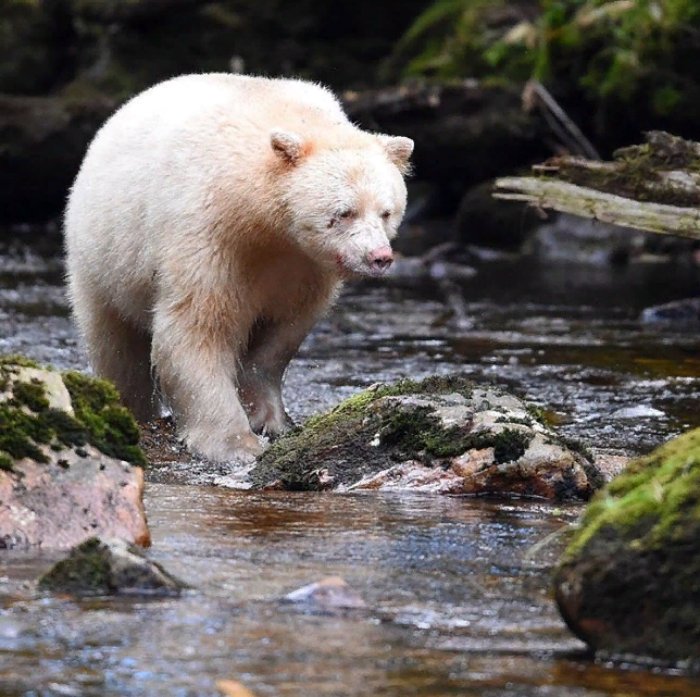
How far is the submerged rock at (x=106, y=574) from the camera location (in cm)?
430

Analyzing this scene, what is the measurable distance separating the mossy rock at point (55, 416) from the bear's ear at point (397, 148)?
2.52 meters

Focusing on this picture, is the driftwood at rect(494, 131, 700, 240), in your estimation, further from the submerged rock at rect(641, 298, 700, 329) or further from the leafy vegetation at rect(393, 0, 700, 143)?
the leafy vegetation at rect(393, 0, 700, 143)

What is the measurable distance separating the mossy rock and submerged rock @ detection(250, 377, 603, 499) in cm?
124

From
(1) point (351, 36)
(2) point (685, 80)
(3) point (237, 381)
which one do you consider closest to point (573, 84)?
(2) point (685, 80)

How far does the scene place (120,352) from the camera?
8805 mm

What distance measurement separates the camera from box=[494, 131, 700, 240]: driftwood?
874cm

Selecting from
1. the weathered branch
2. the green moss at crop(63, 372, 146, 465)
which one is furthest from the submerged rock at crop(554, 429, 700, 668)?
the weathered branch

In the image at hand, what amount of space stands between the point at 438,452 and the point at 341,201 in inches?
55.2

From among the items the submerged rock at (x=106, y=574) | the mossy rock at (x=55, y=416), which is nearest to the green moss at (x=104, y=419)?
the mossy rock at (x=55, y=416)

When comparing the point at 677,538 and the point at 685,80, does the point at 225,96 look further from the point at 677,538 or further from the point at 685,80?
the point at 685,80

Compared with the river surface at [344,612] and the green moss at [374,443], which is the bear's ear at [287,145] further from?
the river surface at [344,612]

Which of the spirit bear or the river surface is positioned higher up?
the spirit bear

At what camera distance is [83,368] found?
10.2 m

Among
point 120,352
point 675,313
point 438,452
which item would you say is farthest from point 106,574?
point 675,313
